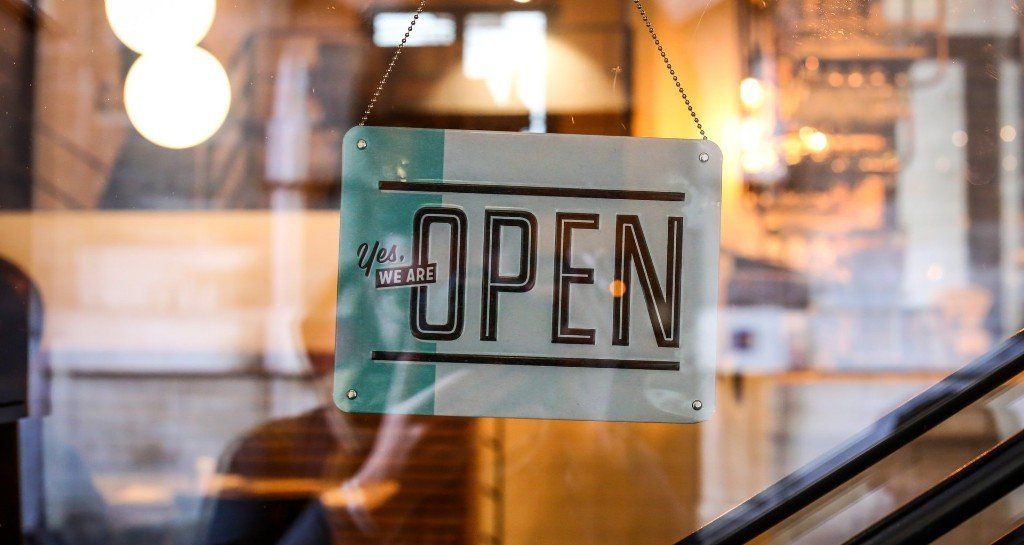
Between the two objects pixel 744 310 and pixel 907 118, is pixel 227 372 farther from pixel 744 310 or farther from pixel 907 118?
pixel 907 118

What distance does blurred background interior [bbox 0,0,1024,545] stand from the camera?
6.55ft

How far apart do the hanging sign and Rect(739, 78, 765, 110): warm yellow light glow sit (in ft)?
3.38

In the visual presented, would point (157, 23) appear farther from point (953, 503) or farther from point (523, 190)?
point (953, 503)

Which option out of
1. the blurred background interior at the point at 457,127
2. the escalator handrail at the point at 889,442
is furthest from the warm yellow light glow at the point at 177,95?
the escalator handrail at the point at 889,442

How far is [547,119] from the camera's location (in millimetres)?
1689

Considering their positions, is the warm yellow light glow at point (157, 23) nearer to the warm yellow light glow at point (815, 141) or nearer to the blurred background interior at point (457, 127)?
the blurred background interior at point (457, 127)

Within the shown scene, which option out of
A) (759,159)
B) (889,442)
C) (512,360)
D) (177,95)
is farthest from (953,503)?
(177,95)

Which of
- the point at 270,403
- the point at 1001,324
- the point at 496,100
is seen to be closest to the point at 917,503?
the point at 496,100

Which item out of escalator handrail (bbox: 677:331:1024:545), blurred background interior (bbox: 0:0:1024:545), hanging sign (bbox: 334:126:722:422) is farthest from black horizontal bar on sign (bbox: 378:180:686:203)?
blurred background interior (bbox: 0:0:1024:545)

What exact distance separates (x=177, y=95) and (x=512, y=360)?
4.13 feet

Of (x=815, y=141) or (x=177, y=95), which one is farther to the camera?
(x=815, y=141)

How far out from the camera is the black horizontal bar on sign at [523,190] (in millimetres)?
1222

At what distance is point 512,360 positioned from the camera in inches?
48.4

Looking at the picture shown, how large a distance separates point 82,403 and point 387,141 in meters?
1.65
